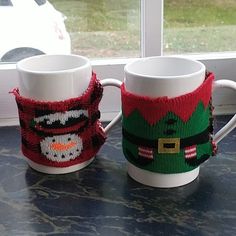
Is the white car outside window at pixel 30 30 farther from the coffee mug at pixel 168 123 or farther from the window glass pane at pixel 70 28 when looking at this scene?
the coffee mug at pixel 168 123

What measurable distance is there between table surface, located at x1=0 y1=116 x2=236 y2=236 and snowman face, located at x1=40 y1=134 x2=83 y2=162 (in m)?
0.04

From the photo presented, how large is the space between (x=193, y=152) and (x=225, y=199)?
70 mm

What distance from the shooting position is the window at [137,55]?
2.38 feet

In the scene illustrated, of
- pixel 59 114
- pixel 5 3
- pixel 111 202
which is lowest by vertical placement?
pixel 111 202

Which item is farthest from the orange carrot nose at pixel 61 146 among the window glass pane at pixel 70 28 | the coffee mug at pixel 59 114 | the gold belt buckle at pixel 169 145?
the window glass pane at pixel 70 28

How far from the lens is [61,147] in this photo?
558 mm

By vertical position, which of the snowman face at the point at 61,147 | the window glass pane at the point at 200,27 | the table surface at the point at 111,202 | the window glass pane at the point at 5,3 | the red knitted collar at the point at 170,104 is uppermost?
the window glass pane at the point at 5,3

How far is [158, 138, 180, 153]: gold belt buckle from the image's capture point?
517mm

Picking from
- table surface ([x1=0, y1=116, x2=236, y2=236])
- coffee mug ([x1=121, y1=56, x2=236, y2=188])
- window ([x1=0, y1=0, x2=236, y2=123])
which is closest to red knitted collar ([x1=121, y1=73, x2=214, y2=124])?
Answer: coffee mug ([x1=121, y1=56, x2=236, y2=188])

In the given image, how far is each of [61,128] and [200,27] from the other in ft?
1.20

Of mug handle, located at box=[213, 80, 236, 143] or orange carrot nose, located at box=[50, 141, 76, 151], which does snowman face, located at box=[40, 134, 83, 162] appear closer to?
orange carrot nose, located at box=[50, 141, 76, 151]

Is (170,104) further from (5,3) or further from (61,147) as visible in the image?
(5,3)

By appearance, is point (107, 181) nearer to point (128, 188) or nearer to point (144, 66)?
point (128, 188)

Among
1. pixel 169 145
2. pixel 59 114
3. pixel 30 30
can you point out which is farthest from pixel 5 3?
pixel 169 145
